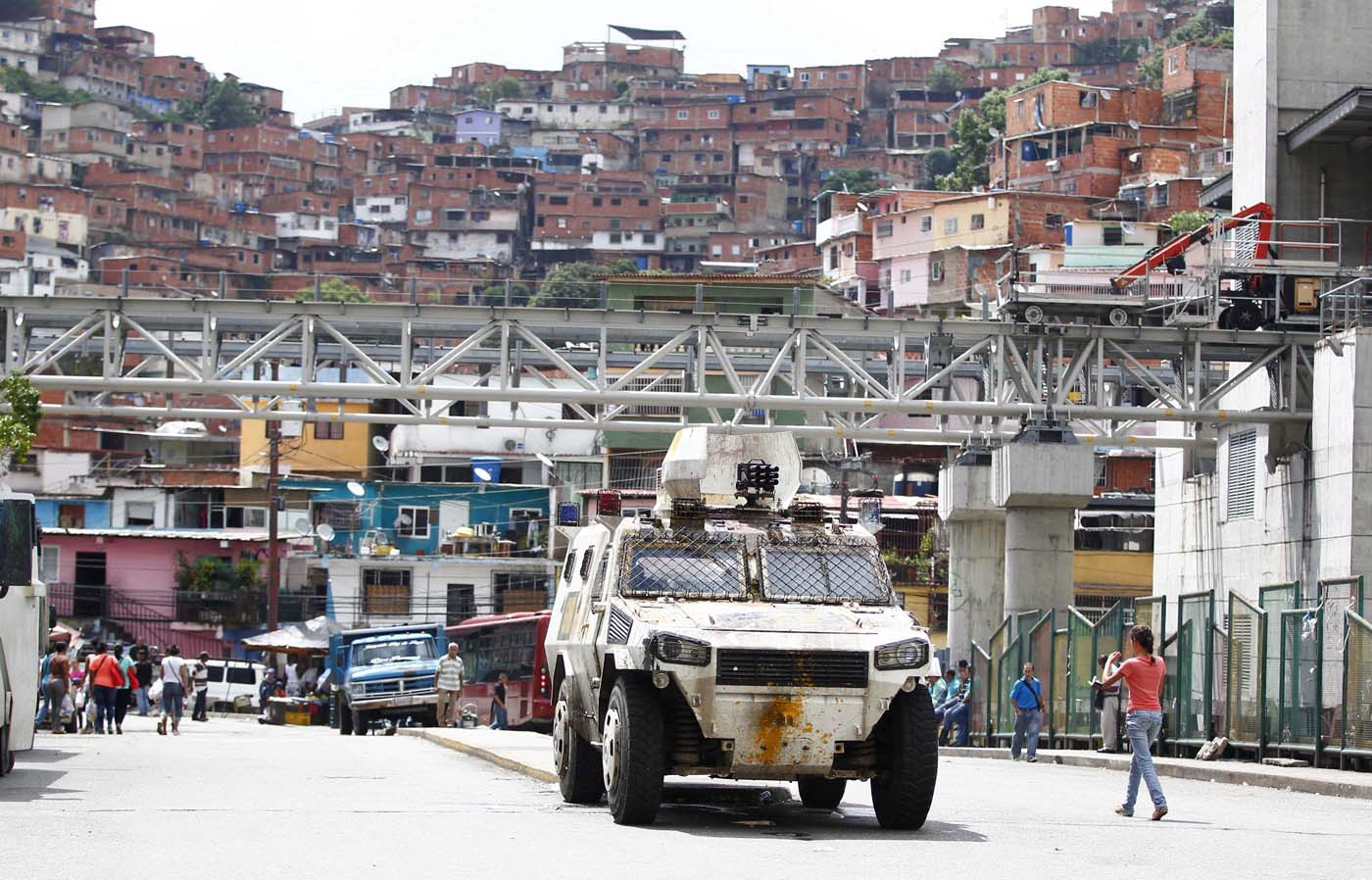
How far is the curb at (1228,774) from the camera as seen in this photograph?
18.9 meters

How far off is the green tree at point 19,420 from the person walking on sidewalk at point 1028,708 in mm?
13515

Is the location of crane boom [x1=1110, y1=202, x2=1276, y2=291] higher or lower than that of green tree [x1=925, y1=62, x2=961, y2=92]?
lower

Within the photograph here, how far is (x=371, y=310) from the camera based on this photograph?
3897 centimetres

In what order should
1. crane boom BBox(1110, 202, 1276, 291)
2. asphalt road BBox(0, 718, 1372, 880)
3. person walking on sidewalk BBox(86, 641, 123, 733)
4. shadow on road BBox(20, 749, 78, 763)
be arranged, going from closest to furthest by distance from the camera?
asphalt road BBox(0, 718, 1372, 880) → shadow on road BBox(20, 749, 78, 763) → person walking on sidewalk BBox(86, 641, 123, 733) → crane boom BBox(1110, 202, 1276, 291)

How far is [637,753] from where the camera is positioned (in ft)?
42.9

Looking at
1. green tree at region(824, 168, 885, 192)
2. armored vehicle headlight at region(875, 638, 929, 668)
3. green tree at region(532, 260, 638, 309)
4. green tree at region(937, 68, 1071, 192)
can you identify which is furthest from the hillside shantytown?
green tree at region(824, 168, 885, 192)

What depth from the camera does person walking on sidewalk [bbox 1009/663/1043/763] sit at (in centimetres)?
2761

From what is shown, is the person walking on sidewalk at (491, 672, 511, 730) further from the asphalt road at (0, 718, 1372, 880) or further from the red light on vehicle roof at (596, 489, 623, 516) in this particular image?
the red light on vehicle roof at (596, 489, 623, 516)

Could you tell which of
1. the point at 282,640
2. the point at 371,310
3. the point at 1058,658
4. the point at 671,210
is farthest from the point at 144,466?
the point at 671,210

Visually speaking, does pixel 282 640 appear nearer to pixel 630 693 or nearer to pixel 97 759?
pixel 97 759

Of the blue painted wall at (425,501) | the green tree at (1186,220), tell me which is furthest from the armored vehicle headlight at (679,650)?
the green tree at (1186,220)

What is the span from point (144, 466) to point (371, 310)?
→ 159ft

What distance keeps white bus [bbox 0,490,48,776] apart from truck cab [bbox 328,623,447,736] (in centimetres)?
2350

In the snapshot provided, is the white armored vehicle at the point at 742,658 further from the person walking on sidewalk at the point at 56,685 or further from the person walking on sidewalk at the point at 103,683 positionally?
the person walking on sidewalk at the point at 103,683
